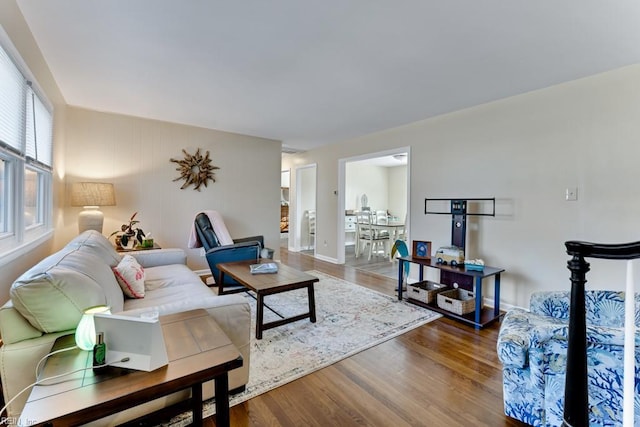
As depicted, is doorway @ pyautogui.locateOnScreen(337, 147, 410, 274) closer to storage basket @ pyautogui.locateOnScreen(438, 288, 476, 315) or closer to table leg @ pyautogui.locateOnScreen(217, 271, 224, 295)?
storage basket @ pyautogui.locateOnScreen(438, 288, 476, 315)

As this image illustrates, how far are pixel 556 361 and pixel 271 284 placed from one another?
1891mm

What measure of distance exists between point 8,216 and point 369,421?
2.64 m

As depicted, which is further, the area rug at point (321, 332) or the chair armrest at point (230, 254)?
the chair armrest at point (230, 254)

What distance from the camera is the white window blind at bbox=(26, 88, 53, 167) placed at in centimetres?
222

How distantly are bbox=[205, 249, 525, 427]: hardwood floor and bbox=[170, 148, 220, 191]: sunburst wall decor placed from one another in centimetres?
345

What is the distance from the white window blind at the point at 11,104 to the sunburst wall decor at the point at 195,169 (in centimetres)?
224

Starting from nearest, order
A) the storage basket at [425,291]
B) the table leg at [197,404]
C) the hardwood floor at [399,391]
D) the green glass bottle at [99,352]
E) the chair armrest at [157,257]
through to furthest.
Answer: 1. the green glass bottle at [99,352]
2. the table leg at [197,404]
3. the hardwood floor at [399,391]
4. the chair armrest at [157,257]
5. the storage basket at [425,291]

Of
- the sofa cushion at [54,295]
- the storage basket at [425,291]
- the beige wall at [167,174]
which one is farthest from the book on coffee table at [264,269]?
the beige wall at [167,174]

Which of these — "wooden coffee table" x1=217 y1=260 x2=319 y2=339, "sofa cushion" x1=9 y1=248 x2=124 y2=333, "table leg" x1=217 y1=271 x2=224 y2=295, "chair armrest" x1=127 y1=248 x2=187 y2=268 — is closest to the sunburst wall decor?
"chair armrest" x1=127 y1=248 x2=187 y2=268

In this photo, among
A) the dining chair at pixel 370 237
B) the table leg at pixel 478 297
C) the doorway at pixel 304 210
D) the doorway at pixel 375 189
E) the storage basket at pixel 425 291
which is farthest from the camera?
the doorway at pixel 375 189

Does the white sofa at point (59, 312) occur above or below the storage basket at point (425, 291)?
above

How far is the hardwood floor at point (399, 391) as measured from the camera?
159 cm

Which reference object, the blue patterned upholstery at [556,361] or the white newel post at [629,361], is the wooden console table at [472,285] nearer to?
the blue patterned upholstery at [556,361]

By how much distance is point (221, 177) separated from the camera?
15.4 ft
